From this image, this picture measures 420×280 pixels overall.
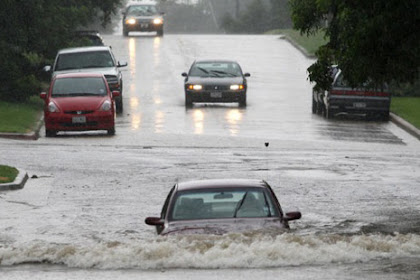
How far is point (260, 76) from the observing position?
55.4 meters

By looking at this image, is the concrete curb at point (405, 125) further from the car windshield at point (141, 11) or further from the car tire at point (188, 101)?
the car windshield at point (141, 11)

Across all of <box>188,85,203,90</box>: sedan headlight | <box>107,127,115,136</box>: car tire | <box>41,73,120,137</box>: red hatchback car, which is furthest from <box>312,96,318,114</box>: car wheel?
<box>107,127,115,136</box>: car tire

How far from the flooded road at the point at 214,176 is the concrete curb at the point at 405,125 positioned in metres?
0.32

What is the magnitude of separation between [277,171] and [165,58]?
34.6 metres

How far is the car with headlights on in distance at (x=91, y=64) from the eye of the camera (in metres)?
40.2

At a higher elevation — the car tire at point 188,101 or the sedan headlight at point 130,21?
the sedan headlight at point 130,21

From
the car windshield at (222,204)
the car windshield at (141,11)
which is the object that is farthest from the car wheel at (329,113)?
the car windshield at (141,11)

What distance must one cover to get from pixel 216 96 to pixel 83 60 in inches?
193

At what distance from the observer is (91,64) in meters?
40.8

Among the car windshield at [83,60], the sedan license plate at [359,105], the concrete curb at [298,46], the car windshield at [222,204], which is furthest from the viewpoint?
the concrete curb at [298,46]

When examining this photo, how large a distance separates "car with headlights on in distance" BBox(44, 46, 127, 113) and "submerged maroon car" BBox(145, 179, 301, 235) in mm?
24241

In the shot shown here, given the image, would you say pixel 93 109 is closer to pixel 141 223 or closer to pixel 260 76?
pixel 141 223

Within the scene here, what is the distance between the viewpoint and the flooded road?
15.3m

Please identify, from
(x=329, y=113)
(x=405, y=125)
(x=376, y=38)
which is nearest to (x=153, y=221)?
(x=376, y=38)
